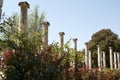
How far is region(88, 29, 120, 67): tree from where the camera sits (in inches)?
2113

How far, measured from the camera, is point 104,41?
56562 mm

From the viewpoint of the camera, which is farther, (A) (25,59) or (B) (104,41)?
(B) (104,41)

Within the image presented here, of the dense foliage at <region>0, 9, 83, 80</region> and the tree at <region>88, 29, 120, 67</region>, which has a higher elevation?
the tree at <region>88, 29, 120, 67</region>

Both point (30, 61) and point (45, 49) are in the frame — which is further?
point (45, 49)

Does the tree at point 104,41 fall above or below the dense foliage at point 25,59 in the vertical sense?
above

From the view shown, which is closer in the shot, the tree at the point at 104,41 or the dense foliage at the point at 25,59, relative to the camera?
the dense foliage at the point at 25,59

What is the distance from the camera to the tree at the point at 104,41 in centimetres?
5368

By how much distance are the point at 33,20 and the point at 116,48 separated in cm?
2455

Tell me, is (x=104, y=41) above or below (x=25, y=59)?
above

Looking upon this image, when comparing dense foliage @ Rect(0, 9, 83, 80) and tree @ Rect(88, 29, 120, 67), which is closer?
dense foliage @ Rect(0, 9, 83, 80)

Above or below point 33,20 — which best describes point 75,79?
below

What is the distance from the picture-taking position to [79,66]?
1359 cm

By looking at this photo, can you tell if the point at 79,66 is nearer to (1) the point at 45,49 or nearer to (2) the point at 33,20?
(1) the point at 45,49

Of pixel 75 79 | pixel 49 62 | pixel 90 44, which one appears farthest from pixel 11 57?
pixel 90 44
